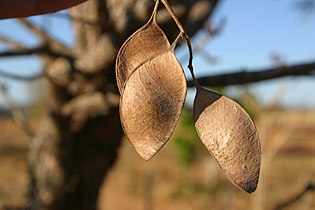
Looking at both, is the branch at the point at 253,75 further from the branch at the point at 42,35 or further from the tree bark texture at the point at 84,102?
the branch at the point at 42,35

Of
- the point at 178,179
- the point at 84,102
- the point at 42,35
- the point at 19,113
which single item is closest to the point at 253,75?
the point at 84,102

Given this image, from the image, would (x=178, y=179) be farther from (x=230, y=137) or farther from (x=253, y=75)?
(x=230, y=137)

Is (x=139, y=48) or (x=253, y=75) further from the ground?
(x=139, y=48)

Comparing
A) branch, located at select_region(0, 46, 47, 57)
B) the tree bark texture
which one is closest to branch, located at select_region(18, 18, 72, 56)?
the tree bark texture

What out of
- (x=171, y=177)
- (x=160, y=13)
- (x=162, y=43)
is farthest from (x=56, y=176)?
(x=171, y=177)

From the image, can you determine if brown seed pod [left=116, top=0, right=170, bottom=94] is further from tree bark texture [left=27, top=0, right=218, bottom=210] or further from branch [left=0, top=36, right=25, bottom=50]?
branch [left=0, top=36, right=25, bottom=50]

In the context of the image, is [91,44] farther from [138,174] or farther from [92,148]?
[138,174]
